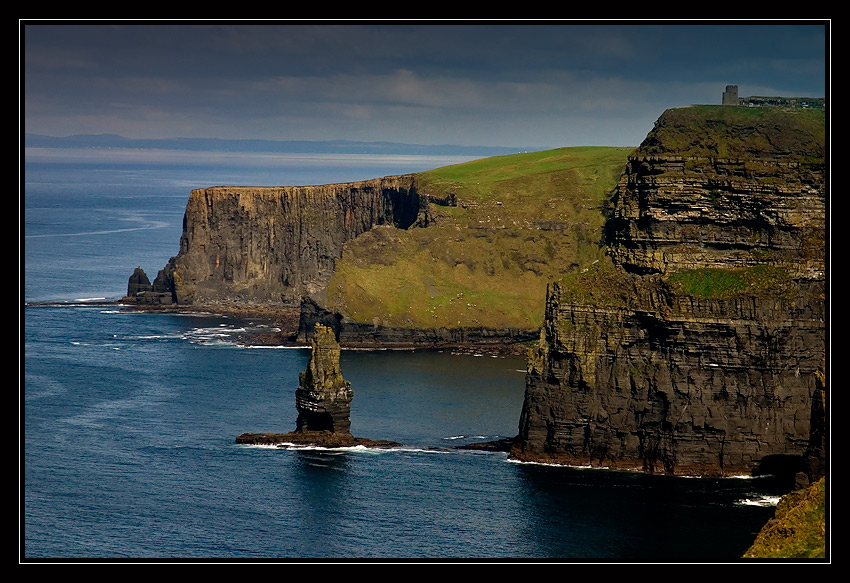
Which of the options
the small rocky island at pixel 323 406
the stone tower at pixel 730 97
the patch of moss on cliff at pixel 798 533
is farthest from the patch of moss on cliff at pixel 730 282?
the patch of moss on cliff at pixel 798 533

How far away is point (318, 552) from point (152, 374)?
86454mm

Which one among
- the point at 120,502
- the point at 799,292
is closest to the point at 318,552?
the point at 120,502

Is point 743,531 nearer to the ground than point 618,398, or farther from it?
nearer to the ground

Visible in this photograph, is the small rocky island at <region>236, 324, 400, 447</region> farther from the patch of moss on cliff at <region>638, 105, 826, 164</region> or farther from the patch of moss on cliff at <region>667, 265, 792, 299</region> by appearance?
the patch of moss on cliff at <region>638, 105, 826, 164</region>

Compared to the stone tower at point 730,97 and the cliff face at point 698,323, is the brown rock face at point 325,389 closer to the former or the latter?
the cliff face at point 698,323

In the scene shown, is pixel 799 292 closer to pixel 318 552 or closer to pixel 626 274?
pixel 626 274

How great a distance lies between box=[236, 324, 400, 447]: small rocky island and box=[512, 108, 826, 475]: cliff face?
52.6 feet

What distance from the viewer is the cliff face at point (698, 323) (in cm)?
11638

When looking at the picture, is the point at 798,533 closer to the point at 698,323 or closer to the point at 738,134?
the point at 698,323

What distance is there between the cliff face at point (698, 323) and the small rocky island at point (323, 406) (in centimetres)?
1604

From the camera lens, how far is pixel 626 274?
123 m

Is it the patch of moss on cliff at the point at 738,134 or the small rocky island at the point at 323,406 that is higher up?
the patch of moss on cliff at the point at 738,134

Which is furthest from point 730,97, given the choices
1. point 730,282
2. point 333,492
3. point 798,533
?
point 798,533

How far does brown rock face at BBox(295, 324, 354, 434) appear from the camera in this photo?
4993 inches
